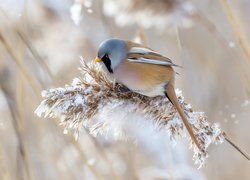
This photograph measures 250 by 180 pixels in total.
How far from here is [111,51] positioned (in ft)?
5.33

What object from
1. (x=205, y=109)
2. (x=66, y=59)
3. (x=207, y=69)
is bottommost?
(x=205, y=109)

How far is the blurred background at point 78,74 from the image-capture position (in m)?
1.73

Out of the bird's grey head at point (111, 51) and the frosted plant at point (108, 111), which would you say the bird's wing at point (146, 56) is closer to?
the bird's grey head at point (111, 51)

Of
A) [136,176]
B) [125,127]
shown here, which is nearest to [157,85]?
[125,127]

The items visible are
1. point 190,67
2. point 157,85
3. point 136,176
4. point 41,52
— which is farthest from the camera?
point 190,67

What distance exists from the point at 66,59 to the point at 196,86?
815 mm

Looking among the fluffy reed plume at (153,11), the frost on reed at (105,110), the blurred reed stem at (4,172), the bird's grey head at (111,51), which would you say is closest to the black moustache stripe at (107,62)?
the bird's grey head at (111,51)

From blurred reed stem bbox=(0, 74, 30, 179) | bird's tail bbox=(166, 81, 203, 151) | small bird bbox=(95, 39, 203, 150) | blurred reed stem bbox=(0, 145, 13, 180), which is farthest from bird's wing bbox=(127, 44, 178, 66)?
blurred reed stem bbox=(0, 145, 13, 180)

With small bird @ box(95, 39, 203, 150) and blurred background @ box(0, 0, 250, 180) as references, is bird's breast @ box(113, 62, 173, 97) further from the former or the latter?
blurred background @ box(0, 0, 250, 180)

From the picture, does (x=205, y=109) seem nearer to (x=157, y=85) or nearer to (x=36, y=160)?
(x=36, y=160)

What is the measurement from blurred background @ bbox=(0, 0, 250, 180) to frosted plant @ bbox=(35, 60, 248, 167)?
73mm

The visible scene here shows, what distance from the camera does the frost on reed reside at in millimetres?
1301

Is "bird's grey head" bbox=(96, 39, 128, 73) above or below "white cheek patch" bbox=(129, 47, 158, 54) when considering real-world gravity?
above

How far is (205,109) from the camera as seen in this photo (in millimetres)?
2588
